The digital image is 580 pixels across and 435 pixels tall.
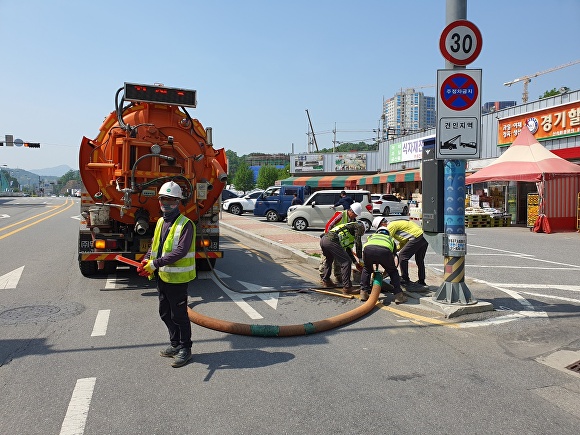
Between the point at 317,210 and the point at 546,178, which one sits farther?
the point at 317,210

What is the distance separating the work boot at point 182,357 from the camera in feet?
→ 15.0

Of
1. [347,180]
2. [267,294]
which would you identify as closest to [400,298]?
[267,294]

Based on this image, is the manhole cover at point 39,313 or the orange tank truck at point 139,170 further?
the orange tank truck at point 139,170

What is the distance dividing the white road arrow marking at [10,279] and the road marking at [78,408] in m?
5.06

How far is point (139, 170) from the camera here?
7711mm

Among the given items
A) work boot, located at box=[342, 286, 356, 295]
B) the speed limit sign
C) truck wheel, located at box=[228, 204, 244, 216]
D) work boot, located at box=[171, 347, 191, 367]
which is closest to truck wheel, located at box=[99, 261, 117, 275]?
work boot, located at box=[342, 286, 356, 295]

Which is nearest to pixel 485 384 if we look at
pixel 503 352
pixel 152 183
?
pixel 503 352

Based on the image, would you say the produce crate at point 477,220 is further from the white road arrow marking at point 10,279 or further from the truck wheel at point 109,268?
the white road arrow marking at point 10,279

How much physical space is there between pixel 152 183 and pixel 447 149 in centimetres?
462

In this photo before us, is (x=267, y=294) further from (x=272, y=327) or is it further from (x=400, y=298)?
(x=272, y=327)

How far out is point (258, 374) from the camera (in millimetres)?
4414

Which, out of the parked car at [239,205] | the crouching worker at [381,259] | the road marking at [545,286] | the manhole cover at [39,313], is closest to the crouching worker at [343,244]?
the crouching worker at [381,259]

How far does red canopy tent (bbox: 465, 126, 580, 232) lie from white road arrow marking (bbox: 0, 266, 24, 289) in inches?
694

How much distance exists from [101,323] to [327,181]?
47717 millimetres
